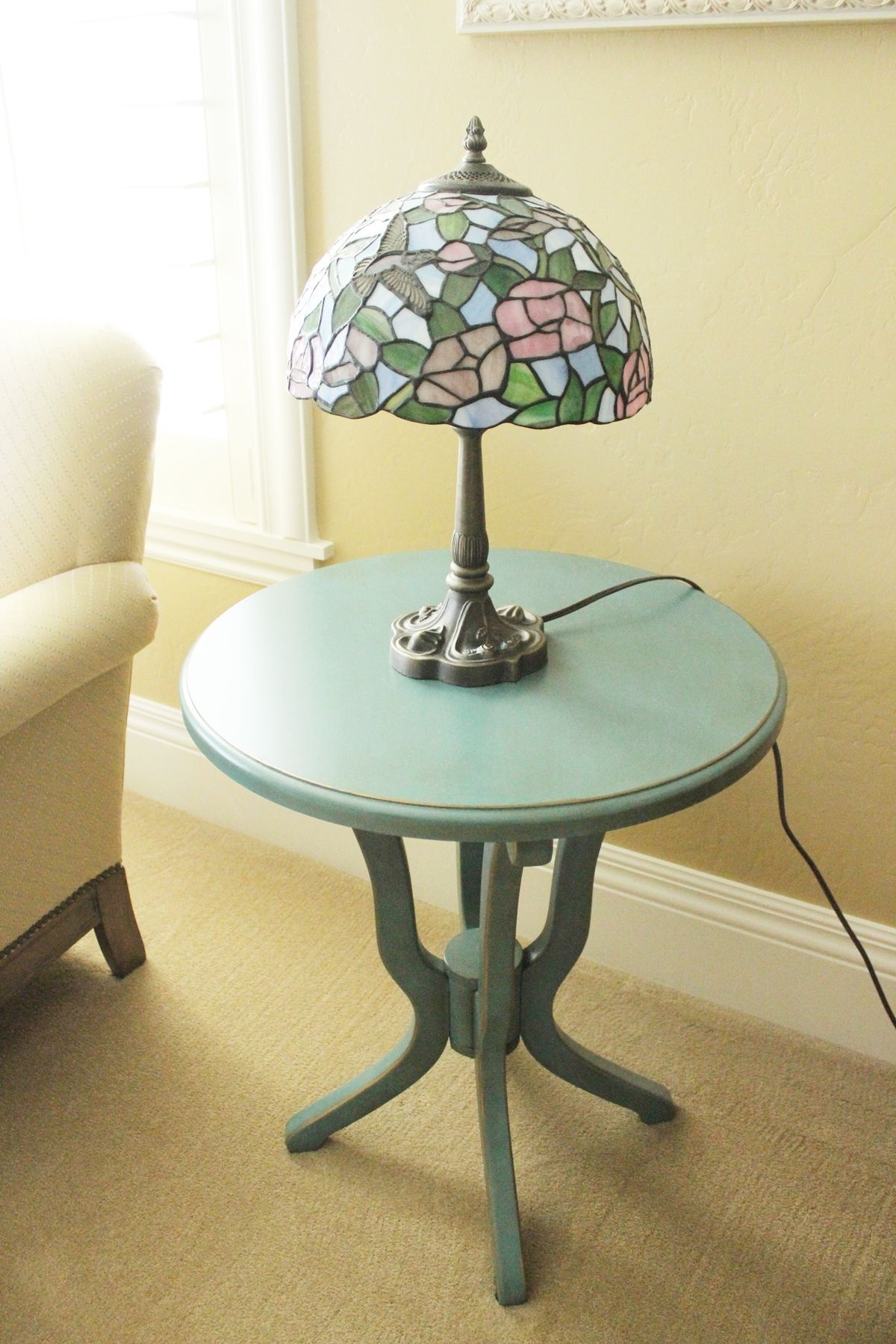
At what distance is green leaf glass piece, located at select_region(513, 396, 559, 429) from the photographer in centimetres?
77

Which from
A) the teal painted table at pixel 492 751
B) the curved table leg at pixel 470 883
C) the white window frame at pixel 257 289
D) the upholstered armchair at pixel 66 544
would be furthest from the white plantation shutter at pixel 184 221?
the curved table leg at pixel 470 883

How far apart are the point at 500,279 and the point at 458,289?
31 mm

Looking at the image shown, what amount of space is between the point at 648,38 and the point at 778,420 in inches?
16.5

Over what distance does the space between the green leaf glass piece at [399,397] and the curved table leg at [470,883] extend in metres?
0.62

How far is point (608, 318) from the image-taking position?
805mm

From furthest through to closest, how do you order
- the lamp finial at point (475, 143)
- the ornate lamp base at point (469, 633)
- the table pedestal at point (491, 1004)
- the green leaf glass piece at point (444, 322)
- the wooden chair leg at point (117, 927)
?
the wooden chair leg at point (117, 927)
the table pedestal at point (491, 1004)
the ornate lamp base at point (469, 633)
the lamp finial at point (475, 143)
the green leaf glass piece at point (444, 322)

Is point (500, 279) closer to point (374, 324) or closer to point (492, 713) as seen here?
point (374, 324)

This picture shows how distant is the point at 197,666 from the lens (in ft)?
3.36

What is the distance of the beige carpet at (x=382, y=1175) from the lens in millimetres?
1095

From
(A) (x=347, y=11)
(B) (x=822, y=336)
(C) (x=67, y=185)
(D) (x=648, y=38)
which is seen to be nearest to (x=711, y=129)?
(D) (x=648, y=38)

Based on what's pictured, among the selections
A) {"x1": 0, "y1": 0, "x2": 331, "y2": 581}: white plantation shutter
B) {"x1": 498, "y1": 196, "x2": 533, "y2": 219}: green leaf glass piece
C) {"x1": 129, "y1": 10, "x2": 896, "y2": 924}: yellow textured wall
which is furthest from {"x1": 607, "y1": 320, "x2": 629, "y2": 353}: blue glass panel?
{"x1": 0, "y1": 0, "x2": 331, "y2": 581}: white plantation shutter

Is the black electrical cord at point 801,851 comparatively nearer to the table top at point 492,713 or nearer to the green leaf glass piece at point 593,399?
Answer: the table top at point 492,713

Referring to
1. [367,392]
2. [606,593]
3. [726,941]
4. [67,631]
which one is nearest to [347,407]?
[367,392]

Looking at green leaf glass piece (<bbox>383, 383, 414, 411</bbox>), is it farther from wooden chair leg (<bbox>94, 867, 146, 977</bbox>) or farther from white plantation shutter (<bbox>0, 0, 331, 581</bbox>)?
wooden chair leg (<bbox>94, 867, 146, 977</bbox>)
